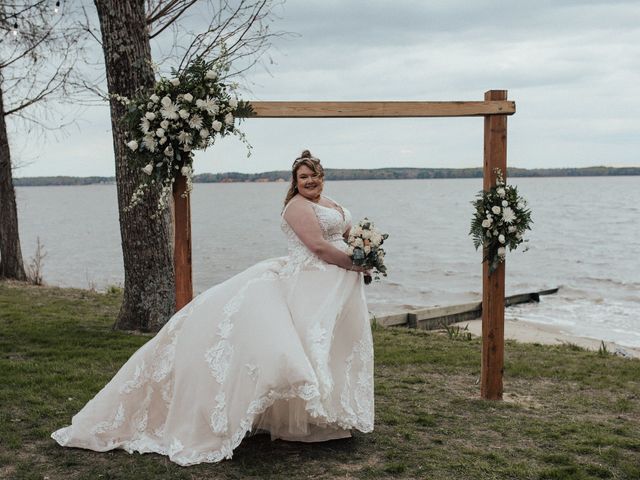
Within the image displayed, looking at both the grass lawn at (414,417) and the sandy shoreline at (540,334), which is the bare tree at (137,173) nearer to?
the grass lawn at (414,417)

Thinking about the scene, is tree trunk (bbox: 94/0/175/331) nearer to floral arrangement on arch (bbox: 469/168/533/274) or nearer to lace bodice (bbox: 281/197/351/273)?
lace bodice (bbox: 281/197/351/273)

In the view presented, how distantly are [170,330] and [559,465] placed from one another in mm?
3175

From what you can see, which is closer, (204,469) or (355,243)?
(204,469)


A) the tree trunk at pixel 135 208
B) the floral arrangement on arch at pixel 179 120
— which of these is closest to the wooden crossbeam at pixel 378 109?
the floral arrangement on arch at pixel 179 120

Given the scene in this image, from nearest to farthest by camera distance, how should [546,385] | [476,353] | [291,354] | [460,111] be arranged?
[291,354] → [460,111] → [546,385] → [476,353]

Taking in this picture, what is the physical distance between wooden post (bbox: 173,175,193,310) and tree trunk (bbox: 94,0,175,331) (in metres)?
2.91

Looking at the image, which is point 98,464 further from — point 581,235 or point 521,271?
point 581,235

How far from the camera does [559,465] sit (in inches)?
228

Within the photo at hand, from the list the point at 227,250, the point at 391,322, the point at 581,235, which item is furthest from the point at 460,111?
the point at 581,235

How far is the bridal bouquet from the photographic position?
237 inches

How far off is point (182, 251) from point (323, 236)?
135cm

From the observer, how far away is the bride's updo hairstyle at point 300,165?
623 centimetres

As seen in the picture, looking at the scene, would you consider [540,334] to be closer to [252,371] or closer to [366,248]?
[366,248]

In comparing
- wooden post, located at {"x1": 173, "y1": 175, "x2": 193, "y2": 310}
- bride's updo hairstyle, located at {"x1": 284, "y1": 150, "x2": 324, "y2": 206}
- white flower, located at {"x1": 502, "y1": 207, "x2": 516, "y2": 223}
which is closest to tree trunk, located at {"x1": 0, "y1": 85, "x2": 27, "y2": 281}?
wooden post, located at {"x1": 173, "y1": 175, "x2": 193, "y2": 310}
